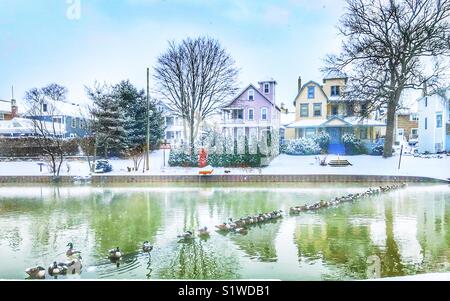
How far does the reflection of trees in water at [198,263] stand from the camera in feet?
5.09

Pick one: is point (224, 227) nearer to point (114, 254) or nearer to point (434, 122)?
point (114, 254)

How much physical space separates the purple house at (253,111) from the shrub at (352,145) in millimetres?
317

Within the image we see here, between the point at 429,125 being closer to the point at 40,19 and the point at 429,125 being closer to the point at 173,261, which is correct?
the point at 173,261

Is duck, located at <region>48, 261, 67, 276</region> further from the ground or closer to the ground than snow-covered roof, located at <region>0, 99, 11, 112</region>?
closer to the ground

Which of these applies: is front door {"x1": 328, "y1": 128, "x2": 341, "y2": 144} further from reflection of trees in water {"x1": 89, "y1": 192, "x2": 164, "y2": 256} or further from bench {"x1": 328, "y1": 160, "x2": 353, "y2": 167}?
reflection of trees in water {"x1": 89, "y1": 192, "x2": 164, "y2": 256}

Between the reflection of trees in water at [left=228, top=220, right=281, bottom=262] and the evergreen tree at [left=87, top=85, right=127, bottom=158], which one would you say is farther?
the evergreen tree at [left=87, top=85, right=127, bottom=158]

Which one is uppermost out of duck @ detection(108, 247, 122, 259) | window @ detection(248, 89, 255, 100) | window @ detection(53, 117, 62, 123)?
window @ detection(248, 89, 255, 100)

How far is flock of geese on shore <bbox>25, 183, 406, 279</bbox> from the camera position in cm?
158

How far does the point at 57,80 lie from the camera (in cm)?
183

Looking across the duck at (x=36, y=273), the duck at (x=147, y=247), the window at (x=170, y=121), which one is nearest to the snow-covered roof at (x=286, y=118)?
the window at (x=170, y=121)

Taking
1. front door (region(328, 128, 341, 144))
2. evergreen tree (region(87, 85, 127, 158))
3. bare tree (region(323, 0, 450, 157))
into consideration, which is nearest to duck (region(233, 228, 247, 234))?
front door (region(328, 128, 341, 144))

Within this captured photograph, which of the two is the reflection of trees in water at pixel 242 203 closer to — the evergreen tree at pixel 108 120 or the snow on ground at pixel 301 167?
the snow on ground at pixel 301 167
